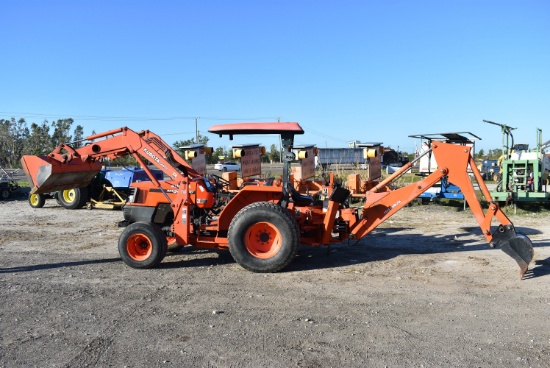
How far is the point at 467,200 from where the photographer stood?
287 inches

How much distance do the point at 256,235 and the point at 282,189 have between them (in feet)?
2.73

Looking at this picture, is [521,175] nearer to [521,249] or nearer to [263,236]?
[521,249]

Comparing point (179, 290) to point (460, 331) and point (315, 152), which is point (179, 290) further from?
point (315, 152)

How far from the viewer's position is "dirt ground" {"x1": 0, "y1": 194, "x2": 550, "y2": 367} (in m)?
4.38

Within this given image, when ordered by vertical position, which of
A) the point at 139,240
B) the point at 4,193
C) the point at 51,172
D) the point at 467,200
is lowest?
the point at 139,240

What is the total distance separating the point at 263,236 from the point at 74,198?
35.8 feet

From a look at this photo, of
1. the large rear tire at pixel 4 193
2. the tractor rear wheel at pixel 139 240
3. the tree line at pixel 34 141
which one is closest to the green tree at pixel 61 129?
the tree line at pixel 34 141

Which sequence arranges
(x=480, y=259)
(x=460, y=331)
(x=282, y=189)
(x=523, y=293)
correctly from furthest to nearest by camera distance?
(x=480, y=259)
(x=282, y=189)
(x=523, y=293)
(x=460, y=331)

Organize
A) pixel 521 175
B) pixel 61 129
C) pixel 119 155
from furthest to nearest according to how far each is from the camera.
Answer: pixel 61 129
pixel 521 175
pixel 119 155

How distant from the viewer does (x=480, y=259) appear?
8.14m

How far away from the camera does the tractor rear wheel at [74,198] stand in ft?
52.3

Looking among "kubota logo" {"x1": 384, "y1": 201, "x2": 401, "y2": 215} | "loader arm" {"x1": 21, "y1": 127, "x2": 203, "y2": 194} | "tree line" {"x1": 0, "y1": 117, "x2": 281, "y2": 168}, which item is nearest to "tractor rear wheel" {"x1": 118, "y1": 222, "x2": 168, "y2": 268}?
"loader arm" {"x1": 21, "y1": 127, "x2": 203, "y2": 194}

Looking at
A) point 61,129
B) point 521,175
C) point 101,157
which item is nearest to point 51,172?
point 101,157

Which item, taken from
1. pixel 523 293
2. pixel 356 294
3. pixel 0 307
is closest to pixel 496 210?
pixel 523 293
